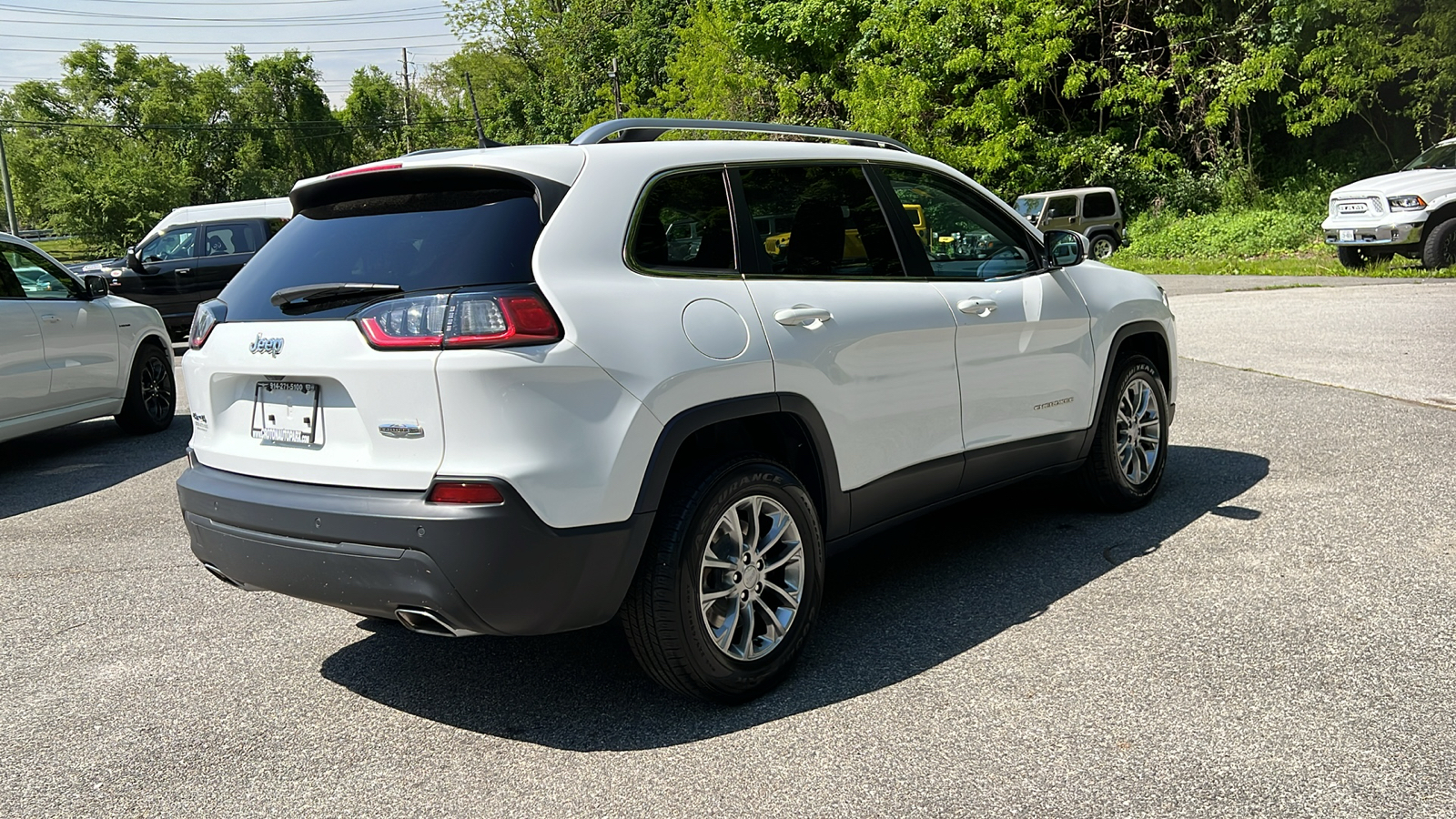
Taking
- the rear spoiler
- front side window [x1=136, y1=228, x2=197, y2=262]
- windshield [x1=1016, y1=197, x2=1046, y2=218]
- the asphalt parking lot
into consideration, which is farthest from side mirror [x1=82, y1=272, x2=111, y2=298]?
windshield [x1=1016, y1=197, x2=1046, y2=218]

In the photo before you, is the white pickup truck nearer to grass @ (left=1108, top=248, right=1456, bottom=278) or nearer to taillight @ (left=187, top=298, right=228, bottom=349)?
grass @ (left=1108, top=248, right=1456, bottom=278)

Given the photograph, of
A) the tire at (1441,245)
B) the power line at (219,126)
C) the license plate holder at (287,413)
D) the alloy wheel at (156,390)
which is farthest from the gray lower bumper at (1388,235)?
the power line at (219,126)

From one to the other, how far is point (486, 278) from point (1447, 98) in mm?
29060

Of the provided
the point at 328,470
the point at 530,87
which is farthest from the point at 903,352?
the point at 530,87

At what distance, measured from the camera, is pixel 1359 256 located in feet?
64.9

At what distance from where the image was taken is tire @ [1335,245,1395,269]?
19.8 metres

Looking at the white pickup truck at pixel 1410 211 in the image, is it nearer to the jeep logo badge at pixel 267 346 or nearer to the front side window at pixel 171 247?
the front side window at pixel 171 247

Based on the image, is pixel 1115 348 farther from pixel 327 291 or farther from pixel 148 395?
pixel 148 395

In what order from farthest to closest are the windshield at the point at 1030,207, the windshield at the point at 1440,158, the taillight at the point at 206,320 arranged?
the windshield at the point at 1030,207, the windshield at the point at 1440,158, the taillight at the point at 206,320

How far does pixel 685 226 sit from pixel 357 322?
3.46 ft

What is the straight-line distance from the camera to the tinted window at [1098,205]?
2820 cm

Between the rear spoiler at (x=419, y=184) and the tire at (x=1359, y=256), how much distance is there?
1957cm

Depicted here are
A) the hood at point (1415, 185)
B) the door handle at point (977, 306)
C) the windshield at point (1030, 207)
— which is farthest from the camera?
the windshield at point (1030, 207)

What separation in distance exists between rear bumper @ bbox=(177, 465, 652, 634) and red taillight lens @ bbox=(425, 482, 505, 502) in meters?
0.02
